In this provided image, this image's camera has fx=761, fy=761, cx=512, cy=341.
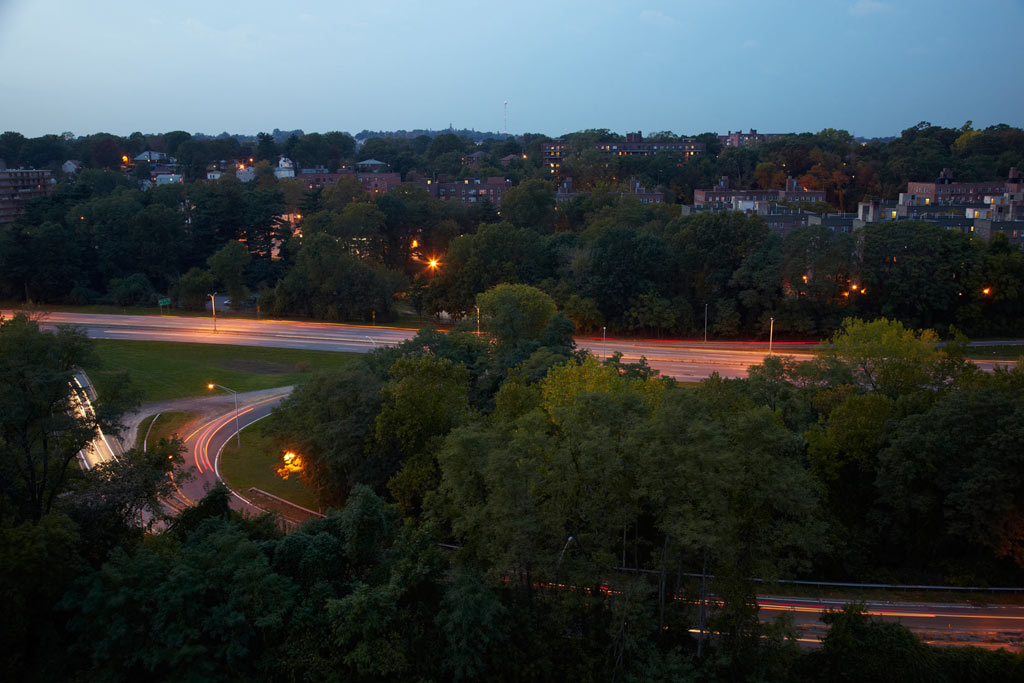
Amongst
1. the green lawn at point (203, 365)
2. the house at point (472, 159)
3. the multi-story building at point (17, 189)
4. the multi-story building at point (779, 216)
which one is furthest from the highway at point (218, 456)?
the house at point (472, 159)

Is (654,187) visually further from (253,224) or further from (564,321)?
(564,321)

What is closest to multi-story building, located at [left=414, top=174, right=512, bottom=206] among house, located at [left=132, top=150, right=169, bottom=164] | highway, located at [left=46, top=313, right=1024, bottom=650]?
highway, located at [left=46, top=313, right=1024, bottom=650]

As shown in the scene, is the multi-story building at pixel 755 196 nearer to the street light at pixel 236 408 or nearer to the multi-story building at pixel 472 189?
the multi-story building at pixel 472 189

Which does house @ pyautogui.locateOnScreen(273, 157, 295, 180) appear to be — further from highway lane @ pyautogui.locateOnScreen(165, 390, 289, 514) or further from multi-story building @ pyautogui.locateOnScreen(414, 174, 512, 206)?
highway lane @ pyautogui.locateOnScreen(165, 390, 289, 514)

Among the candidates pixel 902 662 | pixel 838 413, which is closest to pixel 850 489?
pixel 838 413

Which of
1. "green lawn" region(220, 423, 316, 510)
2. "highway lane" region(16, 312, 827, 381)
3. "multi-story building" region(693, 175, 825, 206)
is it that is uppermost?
"multi-story building" region(693, 175, 825, 206)
